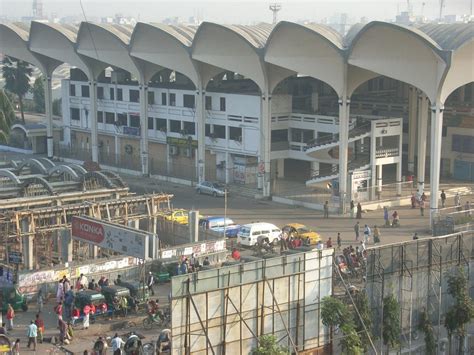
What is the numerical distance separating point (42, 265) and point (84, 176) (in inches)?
191

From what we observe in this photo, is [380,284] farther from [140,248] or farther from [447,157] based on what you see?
[447,157]

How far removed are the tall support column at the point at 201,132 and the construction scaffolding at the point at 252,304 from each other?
2630 cm

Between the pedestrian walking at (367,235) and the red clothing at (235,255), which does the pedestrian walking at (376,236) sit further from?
the red clothing at (235,255)

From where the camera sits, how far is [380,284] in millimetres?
22797

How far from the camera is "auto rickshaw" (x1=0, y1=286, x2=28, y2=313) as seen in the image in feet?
85.0

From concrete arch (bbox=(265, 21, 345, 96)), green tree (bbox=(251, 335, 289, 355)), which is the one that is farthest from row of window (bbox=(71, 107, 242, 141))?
Answer: green tree (bbox=(251, 335, 289, 355))

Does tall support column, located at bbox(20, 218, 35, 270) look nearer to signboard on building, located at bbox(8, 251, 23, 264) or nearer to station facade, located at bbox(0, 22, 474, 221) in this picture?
signboard on building, located at bbox(8, 251, 23, 264)

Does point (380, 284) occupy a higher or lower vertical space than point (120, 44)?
lower

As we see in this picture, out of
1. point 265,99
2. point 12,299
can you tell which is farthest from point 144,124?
point 12,299

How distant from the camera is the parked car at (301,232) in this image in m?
34.6

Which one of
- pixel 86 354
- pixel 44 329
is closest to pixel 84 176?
pixel 44 329

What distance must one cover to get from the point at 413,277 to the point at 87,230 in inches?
388

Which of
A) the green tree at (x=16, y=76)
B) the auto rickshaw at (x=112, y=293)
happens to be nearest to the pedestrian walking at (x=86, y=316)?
the auto rickshaw at (x=112, y=293)

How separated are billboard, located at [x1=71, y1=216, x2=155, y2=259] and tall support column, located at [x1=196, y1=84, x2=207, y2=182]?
64.2 ft
